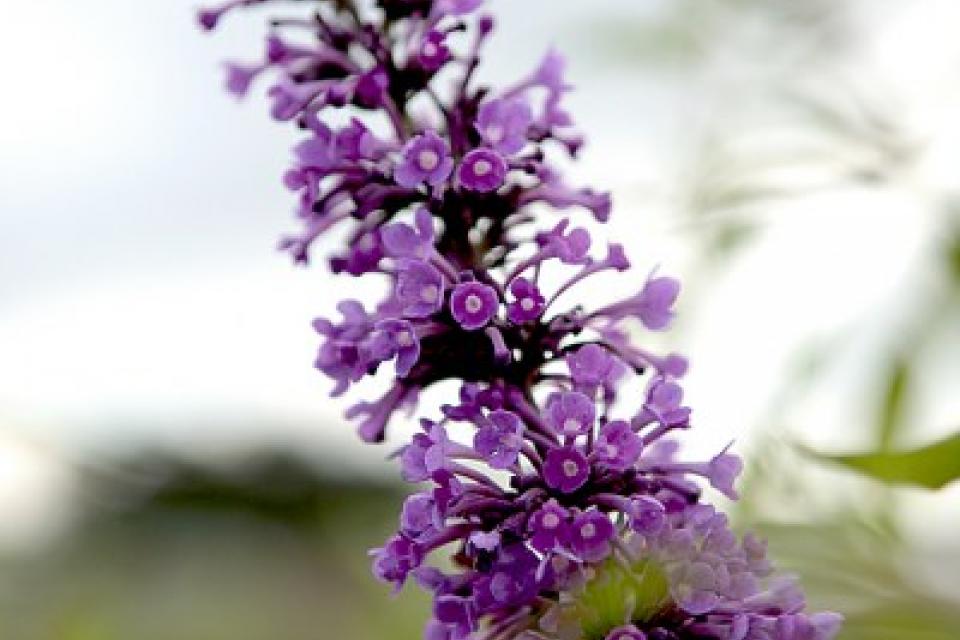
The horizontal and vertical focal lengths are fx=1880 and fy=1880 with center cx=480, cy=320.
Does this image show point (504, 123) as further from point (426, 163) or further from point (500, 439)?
point (500, 439)

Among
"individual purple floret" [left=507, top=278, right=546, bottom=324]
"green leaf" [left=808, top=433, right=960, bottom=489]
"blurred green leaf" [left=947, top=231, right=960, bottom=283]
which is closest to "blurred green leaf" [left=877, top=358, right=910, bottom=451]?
"blurred green leaf" [left=947, top=231, right=960, bottom=283]

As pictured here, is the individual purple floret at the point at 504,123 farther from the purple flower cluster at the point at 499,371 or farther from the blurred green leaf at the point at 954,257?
the blurred green leaf at the point at 954,257

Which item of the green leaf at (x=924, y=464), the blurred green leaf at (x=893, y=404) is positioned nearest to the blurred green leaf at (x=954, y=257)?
the blurred green leaf at (x=893, y=404)

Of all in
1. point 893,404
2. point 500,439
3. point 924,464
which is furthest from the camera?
point 893,404

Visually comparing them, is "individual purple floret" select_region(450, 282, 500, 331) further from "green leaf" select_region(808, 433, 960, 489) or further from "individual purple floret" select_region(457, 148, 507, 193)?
→ "green leaf" select_region(808, 433, 960, 489)

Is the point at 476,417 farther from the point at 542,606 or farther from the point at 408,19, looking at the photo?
the point at 408,19

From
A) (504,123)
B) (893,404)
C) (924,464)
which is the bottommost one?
(924,464)

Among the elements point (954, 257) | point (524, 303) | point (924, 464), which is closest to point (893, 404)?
point (954, 257)
